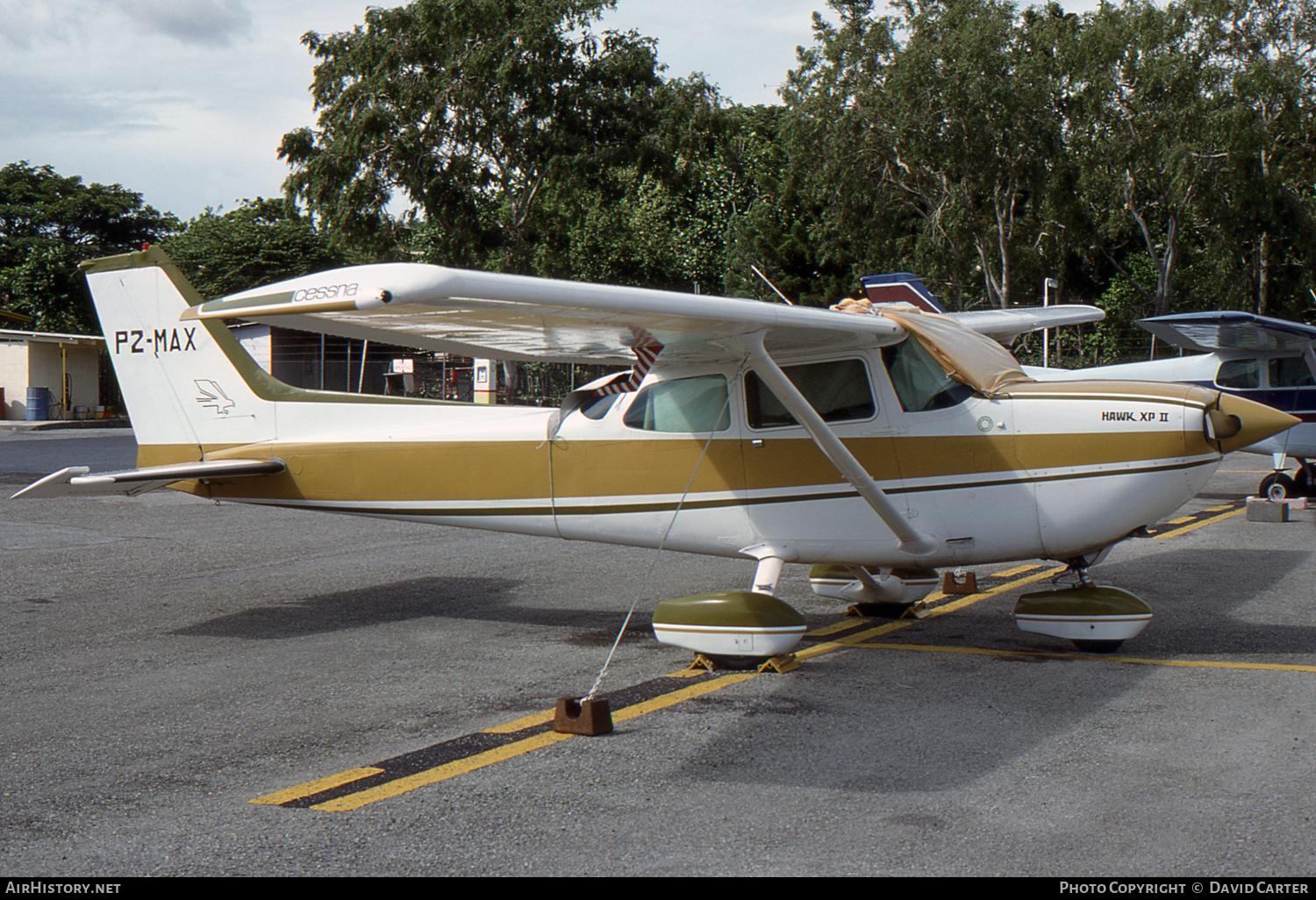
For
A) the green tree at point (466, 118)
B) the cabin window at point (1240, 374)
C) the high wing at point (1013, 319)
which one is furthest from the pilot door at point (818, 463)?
the green tree at point (466, 118)

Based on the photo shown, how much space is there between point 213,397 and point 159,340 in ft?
1.97

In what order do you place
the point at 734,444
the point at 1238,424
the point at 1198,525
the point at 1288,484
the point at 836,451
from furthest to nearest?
the point at 1288,484
the point at 1198,525
the point at 734,444
the point at 836,451
the point at 1238,424

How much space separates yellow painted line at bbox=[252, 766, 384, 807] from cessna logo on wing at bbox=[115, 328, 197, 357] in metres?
4.74

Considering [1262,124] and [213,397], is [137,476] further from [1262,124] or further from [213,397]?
[1262,124]

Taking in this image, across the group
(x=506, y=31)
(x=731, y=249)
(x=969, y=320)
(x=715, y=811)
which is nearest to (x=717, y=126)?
(x=506, y=31)

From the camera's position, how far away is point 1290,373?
615 inches

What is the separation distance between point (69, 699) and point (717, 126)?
30.7 m

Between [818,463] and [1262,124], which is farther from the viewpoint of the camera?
[1262,124]

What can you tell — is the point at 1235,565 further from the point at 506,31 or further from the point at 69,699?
the point at 506,31

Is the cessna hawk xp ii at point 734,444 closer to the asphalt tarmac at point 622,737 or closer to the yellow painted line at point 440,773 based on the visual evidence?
the asphalt tarmac at point 622,737

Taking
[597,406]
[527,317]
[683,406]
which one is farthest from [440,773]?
[597,406]

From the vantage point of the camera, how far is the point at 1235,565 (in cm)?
946

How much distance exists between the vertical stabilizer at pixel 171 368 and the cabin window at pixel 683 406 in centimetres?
292

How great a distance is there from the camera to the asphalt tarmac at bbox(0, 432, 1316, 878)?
11.6 ft
